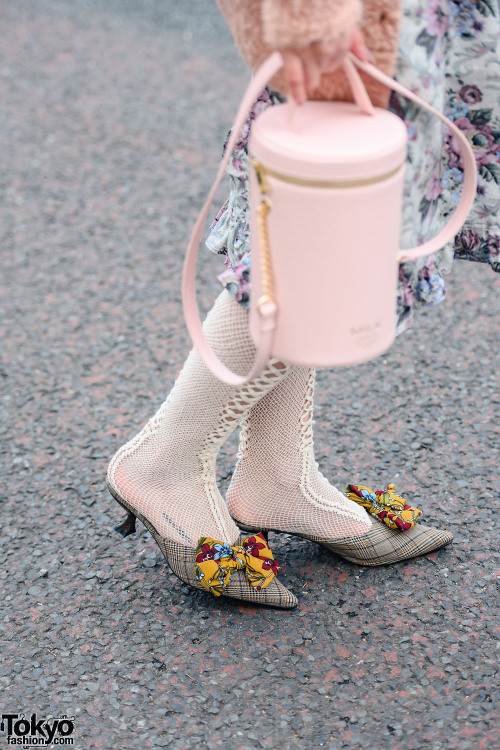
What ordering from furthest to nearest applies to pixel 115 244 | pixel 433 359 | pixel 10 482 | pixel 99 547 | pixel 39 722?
pixel 115 244 → pixel 433 359 → pixel 10 482 → pixel 99 547 → pixel 39 722

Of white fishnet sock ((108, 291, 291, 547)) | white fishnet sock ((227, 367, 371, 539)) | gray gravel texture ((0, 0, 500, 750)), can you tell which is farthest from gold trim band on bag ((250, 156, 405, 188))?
gray gravel texture ((0, 0, 500, 750))

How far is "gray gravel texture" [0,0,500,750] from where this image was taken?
1559mm

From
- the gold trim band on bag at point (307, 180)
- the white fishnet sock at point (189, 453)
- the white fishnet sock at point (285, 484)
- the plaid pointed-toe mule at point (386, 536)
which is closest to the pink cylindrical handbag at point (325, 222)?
the gold trim band on bag at point (307, 180)

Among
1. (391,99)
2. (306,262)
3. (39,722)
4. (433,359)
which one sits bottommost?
(433,359)

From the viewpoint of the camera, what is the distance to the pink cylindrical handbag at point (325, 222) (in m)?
1.17

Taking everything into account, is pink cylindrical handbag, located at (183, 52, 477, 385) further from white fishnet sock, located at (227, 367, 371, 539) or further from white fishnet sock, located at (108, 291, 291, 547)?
white fishnet sock, located at (227, 367, 371, 539)

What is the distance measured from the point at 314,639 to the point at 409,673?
181 millimetres

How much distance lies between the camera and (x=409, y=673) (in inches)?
63.1

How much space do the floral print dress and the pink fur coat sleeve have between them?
0.04 metres

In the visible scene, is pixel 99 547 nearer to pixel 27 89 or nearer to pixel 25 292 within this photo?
pixel 25 292

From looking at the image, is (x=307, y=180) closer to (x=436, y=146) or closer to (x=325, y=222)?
(x=325, y=222)

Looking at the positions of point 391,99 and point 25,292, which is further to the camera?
point 25,292

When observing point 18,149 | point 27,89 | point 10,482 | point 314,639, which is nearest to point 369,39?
point 314,639
